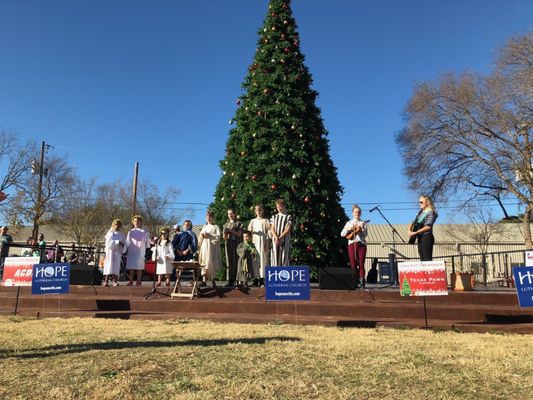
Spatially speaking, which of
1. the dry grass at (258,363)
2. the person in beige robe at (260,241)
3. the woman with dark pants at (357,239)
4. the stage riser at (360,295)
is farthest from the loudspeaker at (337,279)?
the dry grass at (258,363)

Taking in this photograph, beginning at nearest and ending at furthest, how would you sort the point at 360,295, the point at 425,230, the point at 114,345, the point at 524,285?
the point at 114,345, the point at 524,285, the point at 425,230, the point at 360,295

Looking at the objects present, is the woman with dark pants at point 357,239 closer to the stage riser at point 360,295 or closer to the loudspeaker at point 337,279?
the loudspeaker at point 337,279

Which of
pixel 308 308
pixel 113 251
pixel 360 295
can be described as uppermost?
pixel 113 251

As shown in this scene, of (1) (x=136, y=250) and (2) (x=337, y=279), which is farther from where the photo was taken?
(1) (x=136, y=250)

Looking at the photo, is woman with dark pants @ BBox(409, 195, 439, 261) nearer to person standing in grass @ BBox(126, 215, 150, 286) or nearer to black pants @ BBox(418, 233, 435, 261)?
black pants @ BBox(418, 233, 435, 261)

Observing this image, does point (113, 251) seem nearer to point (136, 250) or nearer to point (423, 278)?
point (136, 250)

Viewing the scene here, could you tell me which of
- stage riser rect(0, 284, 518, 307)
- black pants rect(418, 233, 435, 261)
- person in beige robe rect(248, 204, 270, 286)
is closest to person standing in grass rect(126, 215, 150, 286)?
stage riser rect(0, 284, 518, 307)

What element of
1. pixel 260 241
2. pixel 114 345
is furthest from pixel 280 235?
pixel 114 345

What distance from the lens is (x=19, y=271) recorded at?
8977mm

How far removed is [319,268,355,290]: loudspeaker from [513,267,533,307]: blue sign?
293cm

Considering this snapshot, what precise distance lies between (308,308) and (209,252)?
2677 mm

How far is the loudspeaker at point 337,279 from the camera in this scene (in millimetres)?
8805

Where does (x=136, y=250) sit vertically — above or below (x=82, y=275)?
above

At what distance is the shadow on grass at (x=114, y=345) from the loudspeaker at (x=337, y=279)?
2.81 m
